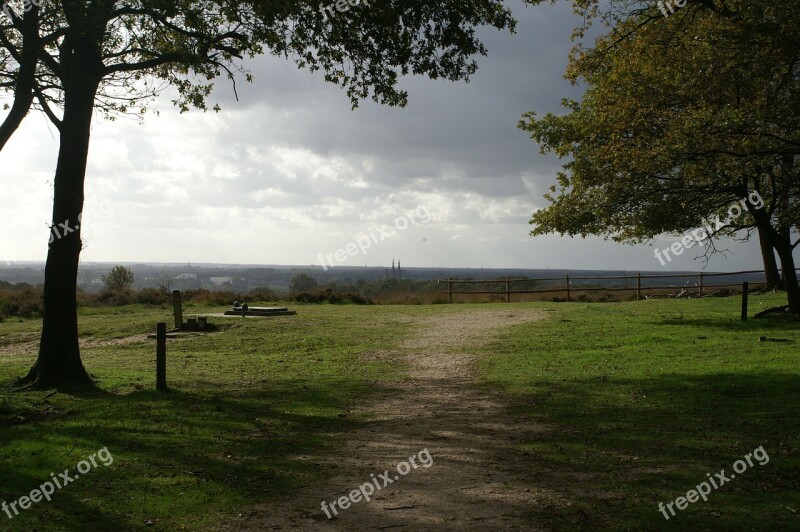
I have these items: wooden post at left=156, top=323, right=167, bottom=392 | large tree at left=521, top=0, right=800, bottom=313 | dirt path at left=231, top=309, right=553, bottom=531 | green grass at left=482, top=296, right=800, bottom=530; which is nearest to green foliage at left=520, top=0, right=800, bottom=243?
large tree at left=521, top=0, right=800, bottom=313

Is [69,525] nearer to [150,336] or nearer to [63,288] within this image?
→ [63,288]

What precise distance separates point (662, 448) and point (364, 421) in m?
3.78

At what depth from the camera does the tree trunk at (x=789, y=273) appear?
62.6 feet

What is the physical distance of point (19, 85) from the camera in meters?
9.86

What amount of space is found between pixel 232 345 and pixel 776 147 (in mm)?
13599

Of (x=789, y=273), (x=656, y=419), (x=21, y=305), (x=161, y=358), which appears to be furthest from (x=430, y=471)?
(x=21, y=305)

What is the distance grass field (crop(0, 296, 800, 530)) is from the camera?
5.43 metres

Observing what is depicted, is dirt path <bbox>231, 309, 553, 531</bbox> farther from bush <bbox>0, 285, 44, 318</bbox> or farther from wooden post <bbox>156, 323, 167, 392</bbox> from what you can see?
bush <bbox>0, 285, 44, 318</bbox>

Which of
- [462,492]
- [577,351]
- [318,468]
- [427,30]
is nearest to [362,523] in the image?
[462,492]

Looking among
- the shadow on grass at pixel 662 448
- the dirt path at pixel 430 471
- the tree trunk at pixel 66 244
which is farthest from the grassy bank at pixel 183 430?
the shadow on grass at pixel 662 448

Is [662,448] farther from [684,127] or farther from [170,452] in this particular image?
[684,127]

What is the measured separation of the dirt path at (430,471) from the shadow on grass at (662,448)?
28 centimetres

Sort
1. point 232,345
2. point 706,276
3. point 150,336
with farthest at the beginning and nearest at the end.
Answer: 1. point 706,276
2. point 150,336
3. point 232,345

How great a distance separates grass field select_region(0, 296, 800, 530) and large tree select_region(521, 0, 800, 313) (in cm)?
395
